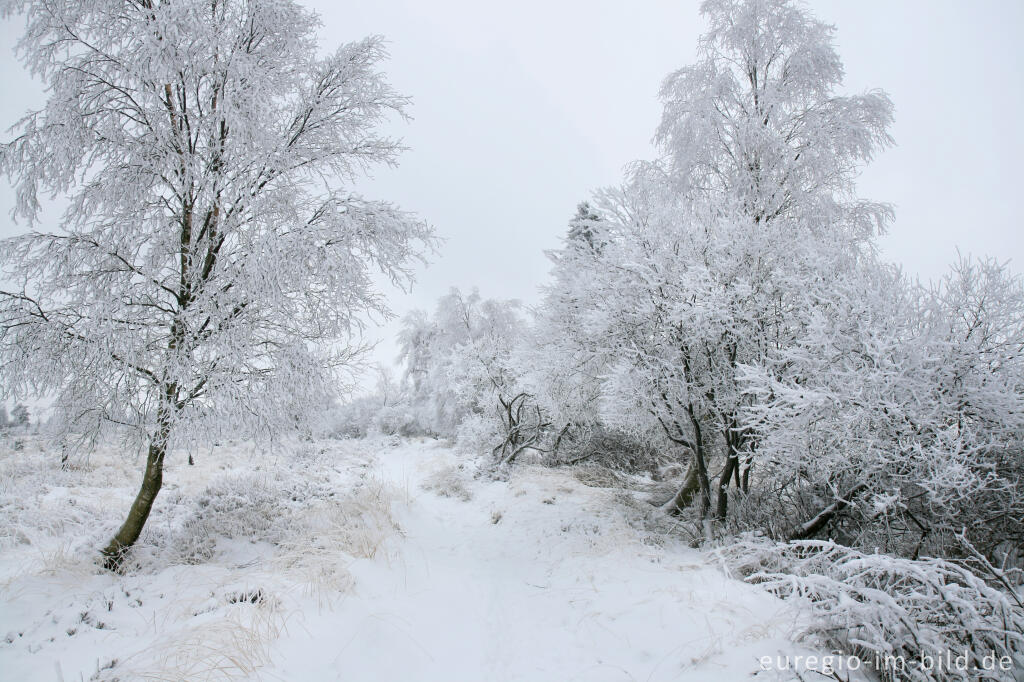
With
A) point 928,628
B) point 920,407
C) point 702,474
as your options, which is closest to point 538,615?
point 928,628

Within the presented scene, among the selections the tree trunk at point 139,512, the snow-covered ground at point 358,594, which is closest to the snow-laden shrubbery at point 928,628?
the snow-covered ground at point 358,594

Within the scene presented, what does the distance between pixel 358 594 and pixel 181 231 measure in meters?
4.99

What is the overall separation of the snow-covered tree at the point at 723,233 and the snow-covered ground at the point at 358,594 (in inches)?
74.8

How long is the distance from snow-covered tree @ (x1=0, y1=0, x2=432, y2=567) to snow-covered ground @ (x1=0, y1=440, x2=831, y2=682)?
45.6 inches

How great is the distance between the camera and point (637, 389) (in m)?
5.91

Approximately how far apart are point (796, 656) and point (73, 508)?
908cm

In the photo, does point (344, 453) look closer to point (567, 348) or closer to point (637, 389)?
point (567, 348)

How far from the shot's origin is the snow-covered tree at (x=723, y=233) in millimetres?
5469

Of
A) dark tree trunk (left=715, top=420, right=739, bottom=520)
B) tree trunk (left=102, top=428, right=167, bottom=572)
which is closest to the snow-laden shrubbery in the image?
dark tree trunk (left=715, top=420, right=739, bottom=520)

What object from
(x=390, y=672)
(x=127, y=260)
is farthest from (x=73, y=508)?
(x=390, y=672)

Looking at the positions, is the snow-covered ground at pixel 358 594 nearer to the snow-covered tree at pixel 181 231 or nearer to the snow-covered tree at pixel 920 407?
the snow-covered tree at pixel 181 231

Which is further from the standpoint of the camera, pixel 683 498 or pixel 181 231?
pixel 683 498

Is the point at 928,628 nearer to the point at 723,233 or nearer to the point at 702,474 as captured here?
the point at 702,474

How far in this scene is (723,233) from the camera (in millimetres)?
5777
